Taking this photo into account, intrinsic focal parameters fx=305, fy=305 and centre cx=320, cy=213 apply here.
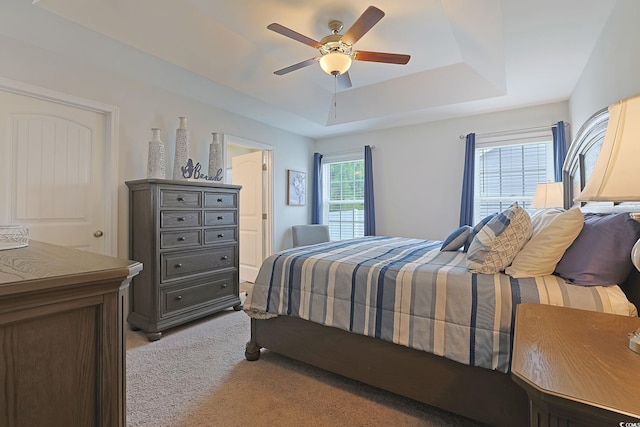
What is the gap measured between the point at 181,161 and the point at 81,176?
834 mm

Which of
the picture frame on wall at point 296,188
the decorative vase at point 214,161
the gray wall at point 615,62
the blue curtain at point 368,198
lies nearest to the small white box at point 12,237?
the decorative vase at point 214,161

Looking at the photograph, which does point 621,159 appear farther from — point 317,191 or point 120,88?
point 317,191

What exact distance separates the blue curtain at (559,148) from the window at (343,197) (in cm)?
253

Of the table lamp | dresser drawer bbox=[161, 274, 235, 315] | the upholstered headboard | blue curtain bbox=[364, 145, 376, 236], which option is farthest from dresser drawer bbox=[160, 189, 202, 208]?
the upholstered headboard

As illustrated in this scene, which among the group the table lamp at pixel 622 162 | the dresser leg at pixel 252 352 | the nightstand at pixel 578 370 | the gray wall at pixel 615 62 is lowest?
the dresser leg at pixel 252 352

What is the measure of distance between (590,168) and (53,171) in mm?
4189

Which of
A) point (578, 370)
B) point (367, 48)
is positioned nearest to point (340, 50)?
point (367, 48)

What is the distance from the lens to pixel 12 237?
119cm

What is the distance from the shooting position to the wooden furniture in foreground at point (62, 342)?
629 mm

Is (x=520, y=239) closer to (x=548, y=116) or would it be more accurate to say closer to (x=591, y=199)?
(x=591, y=199)

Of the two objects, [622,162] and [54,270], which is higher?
[622,162]

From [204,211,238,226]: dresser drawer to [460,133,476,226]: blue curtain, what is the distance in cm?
287

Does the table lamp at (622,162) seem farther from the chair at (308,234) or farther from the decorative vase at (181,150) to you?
the chair at (308,234)

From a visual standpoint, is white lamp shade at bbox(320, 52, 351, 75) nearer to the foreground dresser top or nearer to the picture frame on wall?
the foreground dresser top
